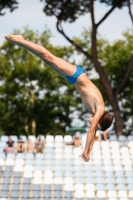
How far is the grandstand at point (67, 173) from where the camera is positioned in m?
13.8

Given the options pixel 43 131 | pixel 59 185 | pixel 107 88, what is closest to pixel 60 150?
pixel 59 185

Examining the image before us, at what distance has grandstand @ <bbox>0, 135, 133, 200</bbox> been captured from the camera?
1380 cm

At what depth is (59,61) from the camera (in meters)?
6.47

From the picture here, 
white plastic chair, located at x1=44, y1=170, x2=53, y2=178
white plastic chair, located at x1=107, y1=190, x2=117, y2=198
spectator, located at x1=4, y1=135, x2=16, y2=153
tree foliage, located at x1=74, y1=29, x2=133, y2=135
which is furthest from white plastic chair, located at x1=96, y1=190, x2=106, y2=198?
tree foliage, located at x1=74, y1=29, x2=133, y2=135

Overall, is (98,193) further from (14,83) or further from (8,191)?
(14,83)

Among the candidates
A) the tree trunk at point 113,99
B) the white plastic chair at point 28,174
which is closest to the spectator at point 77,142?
the white plastic chair at point 28,174

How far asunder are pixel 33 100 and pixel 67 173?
15.1 metres

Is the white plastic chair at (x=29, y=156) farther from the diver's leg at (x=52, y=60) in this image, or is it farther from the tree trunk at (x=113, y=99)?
the diver's leg at (x=52, y=60)

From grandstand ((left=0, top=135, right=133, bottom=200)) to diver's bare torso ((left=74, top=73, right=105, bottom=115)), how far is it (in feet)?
25.1

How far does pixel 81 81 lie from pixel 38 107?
22847 mm

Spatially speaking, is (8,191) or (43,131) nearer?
(8,191)

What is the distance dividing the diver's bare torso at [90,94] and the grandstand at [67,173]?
25.1 feet

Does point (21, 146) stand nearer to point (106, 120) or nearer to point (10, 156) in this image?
point (10, 156)

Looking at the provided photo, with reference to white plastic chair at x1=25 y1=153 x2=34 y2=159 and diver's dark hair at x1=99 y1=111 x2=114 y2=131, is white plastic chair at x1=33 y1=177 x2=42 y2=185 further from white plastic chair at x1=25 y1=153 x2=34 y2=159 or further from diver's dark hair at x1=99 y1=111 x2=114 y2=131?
diver's dark hair at x1=99 y1=111 x2=114 y2=131
